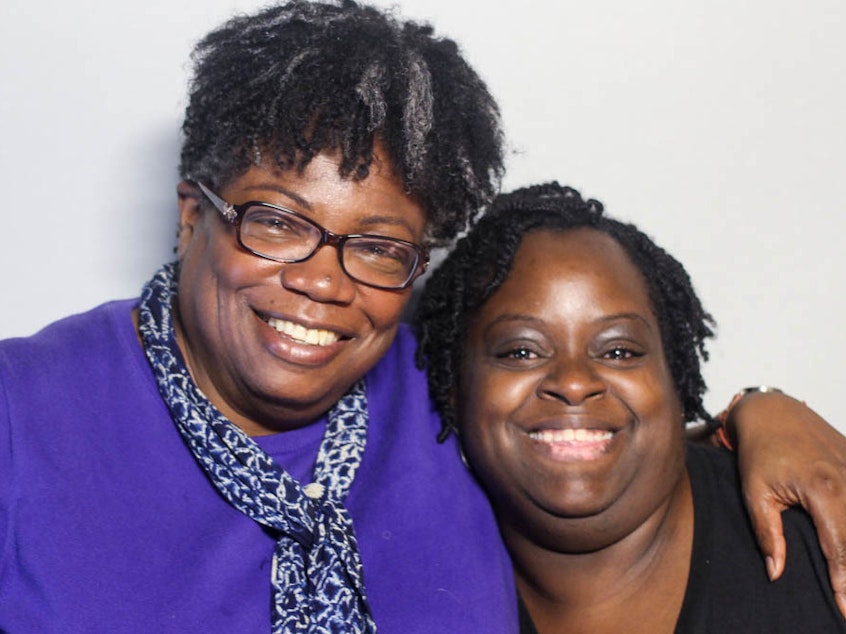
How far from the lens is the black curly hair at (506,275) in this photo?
2.16m

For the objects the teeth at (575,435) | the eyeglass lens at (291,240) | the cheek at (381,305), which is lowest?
the teeth at (575,435)

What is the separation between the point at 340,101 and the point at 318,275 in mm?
300

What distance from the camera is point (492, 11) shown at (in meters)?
2.71

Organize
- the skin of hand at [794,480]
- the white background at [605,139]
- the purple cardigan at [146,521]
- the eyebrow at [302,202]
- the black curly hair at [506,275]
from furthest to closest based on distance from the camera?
1. the white background at [605,139]
2. the black curly hair at [506,275]
3. the skin of hand at [794,480]
4. the eyebrow at [302,202]
5. the purple cardigan at [146,521]

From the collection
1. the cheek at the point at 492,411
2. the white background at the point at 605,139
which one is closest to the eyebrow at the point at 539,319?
the cheek at the point at 492,411

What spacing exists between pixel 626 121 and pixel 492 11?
46 cm

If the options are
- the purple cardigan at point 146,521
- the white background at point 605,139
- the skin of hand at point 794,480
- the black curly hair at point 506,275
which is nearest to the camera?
the purple cardigan at point 146,521

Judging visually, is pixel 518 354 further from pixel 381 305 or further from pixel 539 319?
pixel 381 305

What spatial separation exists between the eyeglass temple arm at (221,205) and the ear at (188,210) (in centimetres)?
7

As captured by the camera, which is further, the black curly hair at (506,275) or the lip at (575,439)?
the black curly hair at (506,275)

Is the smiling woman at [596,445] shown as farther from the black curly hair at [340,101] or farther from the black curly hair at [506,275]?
the black curly hair at [340,101]

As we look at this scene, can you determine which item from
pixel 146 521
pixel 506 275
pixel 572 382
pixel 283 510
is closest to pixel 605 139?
pixel 506 275

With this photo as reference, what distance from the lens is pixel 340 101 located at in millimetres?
1791

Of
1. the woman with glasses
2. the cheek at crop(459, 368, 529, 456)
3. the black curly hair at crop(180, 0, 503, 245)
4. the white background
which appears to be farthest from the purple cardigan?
the white background
